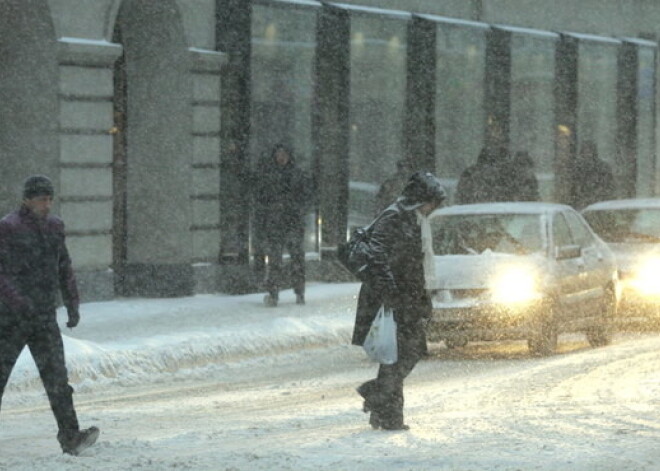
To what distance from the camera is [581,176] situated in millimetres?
31750

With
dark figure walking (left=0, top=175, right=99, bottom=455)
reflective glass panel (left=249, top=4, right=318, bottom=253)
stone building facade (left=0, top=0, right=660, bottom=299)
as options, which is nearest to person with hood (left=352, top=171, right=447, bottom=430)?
dark figure walking (left=0, top=175, right=99, bottom=455)

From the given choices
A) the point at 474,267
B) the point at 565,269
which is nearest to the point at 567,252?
the point at 565,269

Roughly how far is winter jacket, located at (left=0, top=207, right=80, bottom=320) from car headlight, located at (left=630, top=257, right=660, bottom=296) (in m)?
10.9

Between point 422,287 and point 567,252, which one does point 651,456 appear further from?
point 567,252

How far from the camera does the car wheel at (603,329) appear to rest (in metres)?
17.5

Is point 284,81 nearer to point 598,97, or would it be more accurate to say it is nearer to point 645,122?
point 598,97

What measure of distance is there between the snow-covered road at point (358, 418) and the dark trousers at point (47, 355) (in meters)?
0.28

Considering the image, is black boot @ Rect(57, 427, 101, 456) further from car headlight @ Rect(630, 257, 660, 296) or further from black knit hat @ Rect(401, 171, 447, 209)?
car headlight @ Rect(630, 257, 660, 296)

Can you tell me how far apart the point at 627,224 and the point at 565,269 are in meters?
3.91

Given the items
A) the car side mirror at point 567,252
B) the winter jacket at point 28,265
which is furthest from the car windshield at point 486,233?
the winter jacket at point 28,265

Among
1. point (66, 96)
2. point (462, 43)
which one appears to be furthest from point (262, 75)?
point (462, 43)

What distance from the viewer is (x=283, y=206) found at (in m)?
20.7

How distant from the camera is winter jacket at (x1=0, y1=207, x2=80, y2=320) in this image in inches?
382

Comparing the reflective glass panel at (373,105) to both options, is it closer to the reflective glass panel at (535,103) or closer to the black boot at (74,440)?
the reflective glass panel at (535,103)
